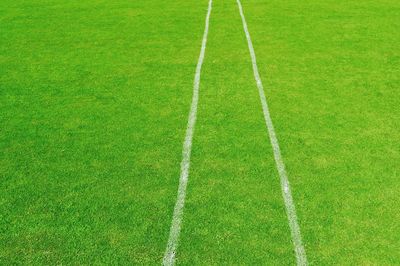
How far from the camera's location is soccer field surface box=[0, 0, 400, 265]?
4840mm

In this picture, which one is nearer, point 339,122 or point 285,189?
point 285,189

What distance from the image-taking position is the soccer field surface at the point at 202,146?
4.84 m

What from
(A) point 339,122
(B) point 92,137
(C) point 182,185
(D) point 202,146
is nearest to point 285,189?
(C) point 182,185

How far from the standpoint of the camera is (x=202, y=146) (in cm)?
660

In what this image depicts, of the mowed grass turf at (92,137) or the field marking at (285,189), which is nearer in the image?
the field marking at (285,189)

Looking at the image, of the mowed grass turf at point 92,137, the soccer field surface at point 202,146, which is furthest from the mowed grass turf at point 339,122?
the mowed grass turf at point 92,137

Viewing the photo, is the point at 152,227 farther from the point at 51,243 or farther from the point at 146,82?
the point at 146,82

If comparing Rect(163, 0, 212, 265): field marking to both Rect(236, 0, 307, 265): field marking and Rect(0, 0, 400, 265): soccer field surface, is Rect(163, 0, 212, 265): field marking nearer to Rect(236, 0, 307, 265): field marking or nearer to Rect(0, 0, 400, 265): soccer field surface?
Rect(0, 0, 400, 265): soccer field surface

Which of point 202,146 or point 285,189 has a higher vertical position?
point 202,146

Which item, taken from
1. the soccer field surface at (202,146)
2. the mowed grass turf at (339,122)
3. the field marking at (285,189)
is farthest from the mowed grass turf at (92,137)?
the mowed grass turf at (339,122)

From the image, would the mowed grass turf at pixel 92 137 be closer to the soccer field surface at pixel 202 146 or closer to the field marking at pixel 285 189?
the soccer field surface at pixel 202 146

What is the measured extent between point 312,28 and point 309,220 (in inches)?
324

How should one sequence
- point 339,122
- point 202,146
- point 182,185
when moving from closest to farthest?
point 182,185, point 202,146, point 339,122

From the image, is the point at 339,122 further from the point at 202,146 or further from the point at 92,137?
the point at 92,137
